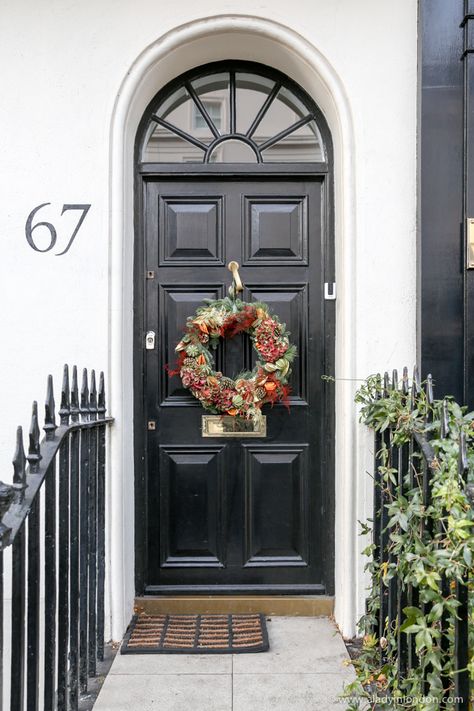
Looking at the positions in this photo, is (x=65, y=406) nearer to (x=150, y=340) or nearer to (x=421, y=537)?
(x=150, y=340)

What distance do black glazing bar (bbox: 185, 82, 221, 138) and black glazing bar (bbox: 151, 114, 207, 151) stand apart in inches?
4.5

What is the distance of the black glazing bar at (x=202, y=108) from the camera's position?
13.3 ft

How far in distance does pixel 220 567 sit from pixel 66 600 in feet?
5.20

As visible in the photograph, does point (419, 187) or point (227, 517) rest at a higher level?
point (419, 187)

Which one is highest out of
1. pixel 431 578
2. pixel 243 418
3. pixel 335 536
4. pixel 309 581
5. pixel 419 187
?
pixel 419 187

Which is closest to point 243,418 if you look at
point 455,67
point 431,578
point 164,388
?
point 164,388

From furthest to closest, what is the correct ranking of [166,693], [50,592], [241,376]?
[241,376] < [166,693] < [50,592]

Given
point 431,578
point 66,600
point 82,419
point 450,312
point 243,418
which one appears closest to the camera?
point 431,578

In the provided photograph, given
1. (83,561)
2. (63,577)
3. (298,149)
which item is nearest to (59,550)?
(63,577)

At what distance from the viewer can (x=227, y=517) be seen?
13.1 ft

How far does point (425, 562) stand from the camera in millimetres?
2039

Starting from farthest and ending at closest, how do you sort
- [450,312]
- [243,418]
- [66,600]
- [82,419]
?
[243,418]
[450,312]
[82,419]
[66,600]

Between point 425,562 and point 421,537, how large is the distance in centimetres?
25

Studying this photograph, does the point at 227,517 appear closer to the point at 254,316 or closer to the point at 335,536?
the point at 335,536
